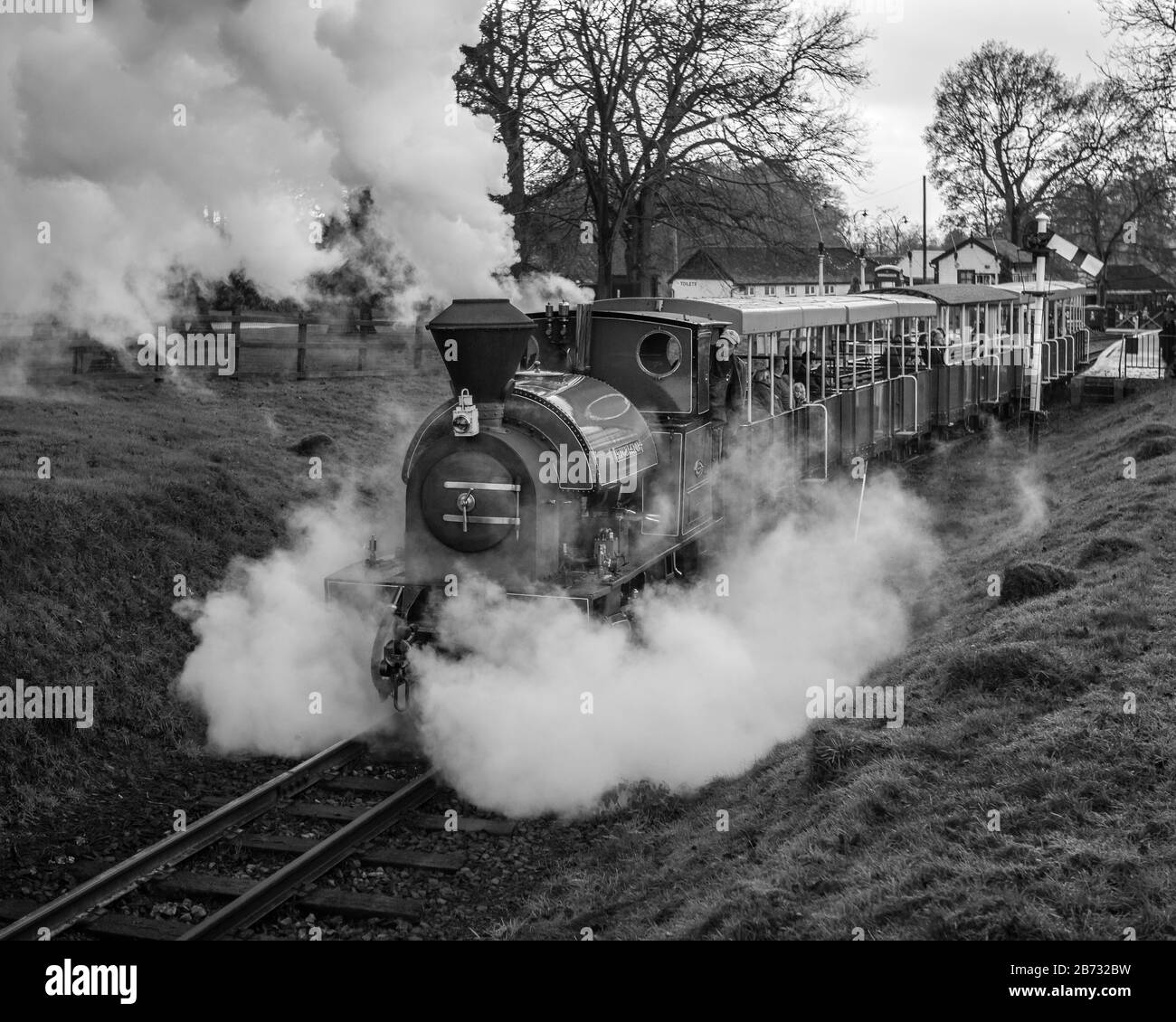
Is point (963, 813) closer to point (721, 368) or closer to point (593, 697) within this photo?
point (593, 697)

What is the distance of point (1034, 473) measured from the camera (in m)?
18.5

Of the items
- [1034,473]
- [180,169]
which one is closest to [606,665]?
[180,169]

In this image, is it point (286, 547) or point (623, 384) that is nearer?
point (623, 384)

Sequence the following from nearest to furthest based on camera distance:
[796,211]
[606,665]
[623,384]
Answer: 1. [606,665]
2. [623,384]
3. [796,211]

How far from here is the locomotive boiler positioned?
8039mm

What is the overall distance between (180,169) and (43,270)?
4.08 ft

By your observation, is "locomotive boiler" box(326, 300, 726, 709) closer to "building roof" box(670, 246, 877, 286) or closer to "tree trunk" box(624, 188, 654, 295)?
"tree trunk" box(624, 188, 654, 295)

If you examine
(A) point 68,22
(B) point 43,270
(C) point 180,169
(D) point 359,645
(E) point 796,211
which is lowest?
(D) point 359,645

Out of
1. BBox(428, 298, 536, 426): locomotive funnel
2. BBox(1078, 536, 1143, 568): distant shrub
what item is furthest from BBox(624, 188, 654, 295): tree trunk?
BBox(428, 298, 536, 426): locomotive funnel

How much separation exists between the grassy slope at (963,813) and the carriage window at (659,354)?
290cm

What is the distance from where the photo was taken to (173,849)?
Answer: 22.6 feet

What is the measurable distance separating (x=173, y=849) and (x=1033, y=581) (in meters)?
6.77

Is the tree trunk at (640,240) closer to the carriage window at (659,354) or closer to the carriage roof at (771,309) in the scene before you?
the carriage roof at (771,309)
